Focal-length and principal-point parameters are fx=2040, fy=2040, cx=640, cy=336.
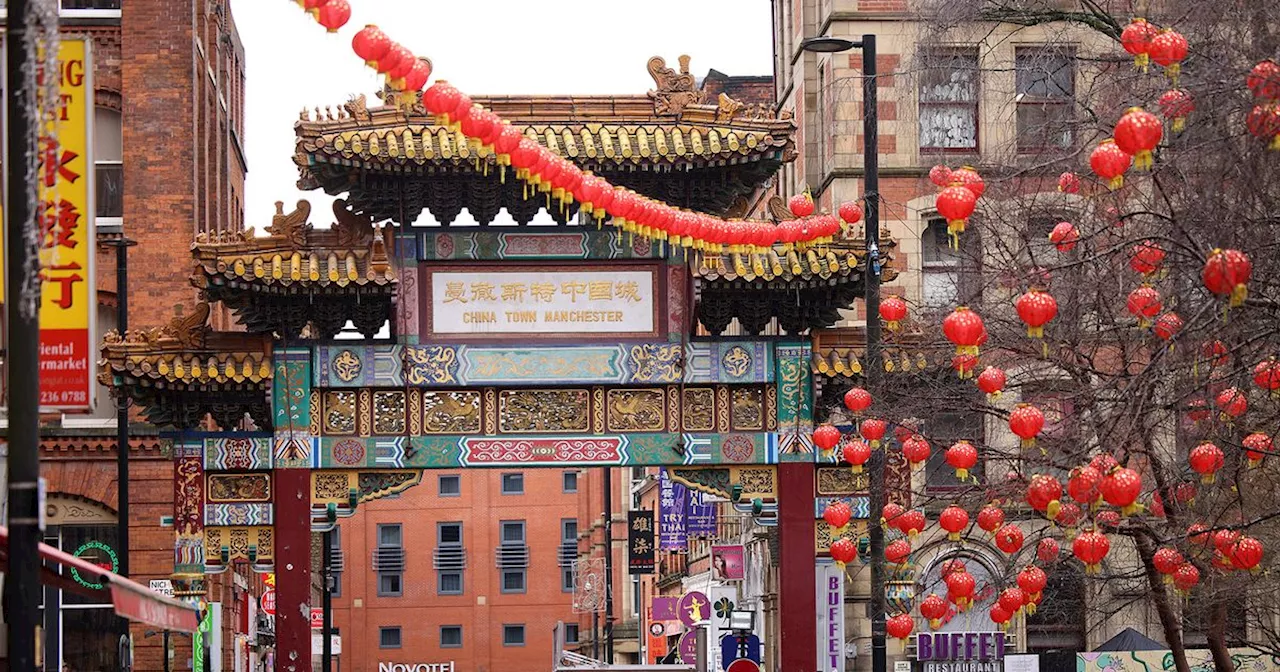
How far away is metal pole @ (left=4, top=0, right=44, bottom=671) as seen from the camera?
1160 cm

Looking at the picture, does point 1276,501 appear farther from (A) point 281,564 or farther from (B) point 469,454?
(A) point 281,564

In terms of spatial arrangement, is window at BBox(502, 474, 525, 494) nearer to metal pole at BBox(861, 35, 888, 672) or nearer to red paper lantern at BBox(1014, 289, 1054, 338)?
metal pole at BBox(861, 35, 888, 672)

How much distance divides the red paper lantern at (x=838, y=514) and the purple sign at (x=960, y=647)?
10.1 metres

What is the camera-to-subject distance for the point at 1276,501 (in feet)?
74.3

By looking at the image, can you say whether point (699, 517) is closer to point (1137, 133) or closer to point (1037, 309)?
point (1037, 309)

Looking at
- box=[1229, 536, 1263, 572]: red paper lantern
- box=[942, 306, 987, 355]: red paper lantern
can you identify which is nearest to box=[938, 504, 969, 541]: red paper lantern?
box=[942, 306, 987, 355]: red paper lantern

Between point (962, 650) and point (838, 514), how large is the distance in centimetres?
1080

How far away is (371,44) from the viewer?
1883cm

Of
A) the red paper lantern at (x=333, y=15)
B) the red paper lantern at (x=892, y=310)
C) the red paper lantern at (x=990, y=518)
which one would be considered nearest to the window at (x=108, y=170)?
the red paper lantern at (x=892, y=310)

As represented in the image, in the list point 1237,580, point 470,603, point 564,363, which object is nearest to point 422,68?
point 564,363

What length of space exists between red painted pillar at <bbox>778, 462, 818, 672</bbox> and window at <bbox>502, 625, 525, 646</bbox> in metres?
59.2

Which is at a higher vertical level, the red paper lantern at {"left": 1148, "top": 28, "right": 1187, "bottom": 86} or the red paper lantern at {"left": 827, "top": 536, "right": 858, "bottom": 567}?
the red paper lantern at {"left": 1148, "top": 28, "right": 1187, "bottom": 86}

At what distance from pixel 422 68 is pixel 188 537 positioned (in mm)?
8137

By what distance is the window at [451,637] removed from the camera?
273ft
